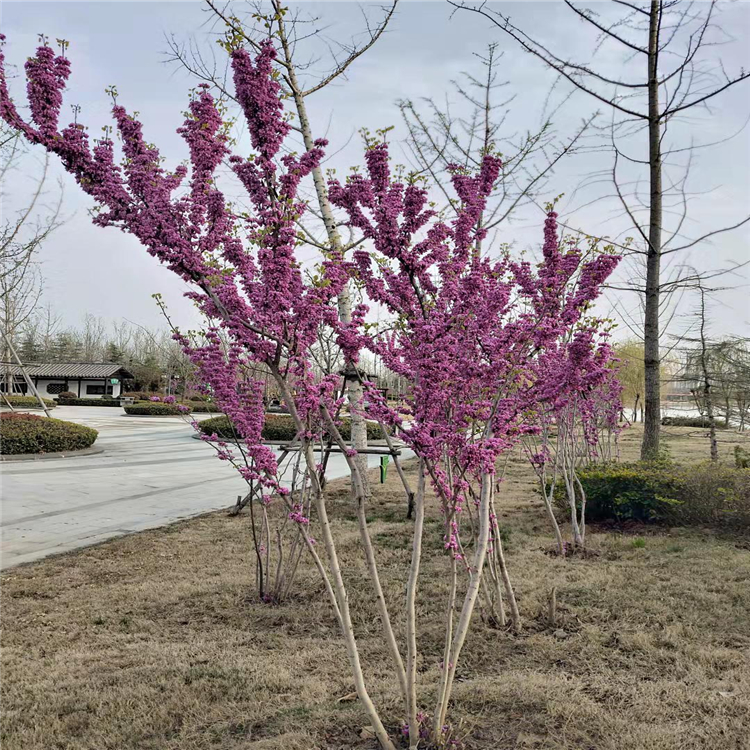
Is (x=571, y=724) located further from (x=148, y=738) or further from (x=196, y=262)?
(x=196, y=262)

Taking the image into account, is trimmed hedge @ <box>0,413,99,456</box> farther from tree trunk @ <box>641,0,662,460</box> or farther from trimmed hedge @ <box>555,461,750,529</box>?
tree trunk @ <box>641,0,662,460</box>

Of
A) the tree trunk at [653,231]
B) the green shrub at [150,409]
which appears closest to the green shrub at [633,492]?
the tree trunk at [653,231]

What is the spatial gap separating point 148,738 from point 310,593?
7.39 ft

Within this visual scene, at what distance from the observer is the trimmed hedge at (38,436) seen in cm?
1516

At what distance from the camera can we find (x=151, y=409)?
3616 centimetres

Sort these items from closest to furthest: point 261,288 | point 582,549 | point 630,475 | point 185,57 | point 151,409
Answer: point 261,288
point 582,549
point 630,475
point 185,57
point 151,409

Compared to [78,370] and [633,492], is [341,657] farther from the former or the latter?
[78,370]

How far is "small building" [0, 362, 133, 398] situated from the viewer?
168 ft

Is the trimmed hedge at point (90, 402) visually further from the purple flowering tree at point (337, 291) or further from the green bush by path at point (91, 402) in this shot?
the purple flowering tree at point (337, 291)

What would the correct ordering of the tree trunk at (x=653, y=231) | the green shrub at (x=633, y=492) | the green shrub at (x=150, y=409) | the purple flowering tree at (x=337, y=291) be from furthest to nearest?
the green shrub at (x=150, y=409), the tree trunk at (x=653, y=231), the green shrub at (x=633, y=492), the purple flowering tree at (x=337, y=291)

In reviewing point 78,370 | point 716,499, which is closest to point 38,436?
point 716,499

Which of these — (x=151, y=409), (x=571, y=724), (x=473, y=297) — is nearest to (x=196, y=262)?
(x=473, y=297)

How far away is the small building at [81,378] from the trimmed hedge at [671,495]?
51.4m

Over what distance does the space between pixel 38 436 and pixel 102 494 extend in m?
7.00
